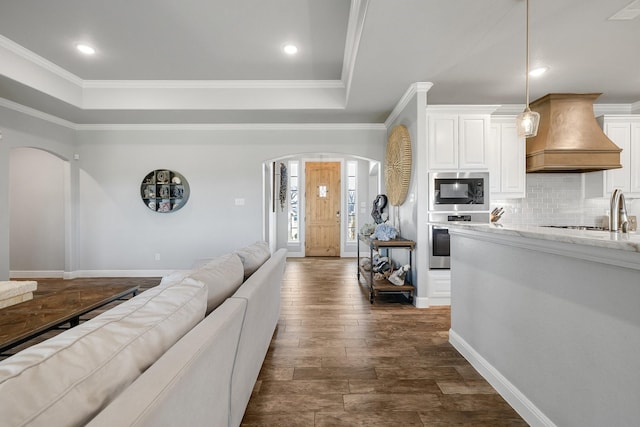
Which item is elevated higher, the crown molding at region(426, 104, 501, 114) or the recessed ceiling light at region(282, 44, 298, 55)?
the recessed ceiling light at region(282, 44, 298, 55)

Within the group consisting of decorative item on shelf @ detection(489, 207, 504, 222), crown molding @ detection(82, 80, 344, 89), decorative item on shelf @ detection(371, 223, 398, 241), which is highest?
crown molding @ detection(82, 80, 344, 89)

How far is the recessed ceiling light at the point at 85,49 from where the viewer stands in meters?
3.15

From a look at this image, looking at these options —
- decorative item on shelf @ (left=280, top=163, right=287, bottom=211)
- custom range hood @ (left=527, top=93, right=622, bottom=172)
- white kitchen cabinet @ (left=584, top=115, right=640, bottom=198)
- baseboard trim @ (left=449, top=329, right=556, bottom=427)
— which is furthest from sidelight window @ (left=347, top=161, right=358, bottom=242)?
baseboard trim @ (left=449, top=329, right=556, bottom=427)

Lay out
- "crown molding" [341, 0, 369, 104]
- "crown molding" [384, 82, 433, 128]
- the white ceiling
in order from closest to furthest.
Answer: "crown molding" [341, 0, 369, 104] → the white ceiling → "crown molding" [384, 82, 433, 128]

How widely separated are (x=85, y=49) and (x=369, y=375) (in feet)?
13.9

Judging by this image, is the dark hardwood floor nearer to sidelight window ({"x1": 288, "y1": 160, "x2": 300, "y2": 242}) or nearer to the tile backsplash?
the tile backsplash

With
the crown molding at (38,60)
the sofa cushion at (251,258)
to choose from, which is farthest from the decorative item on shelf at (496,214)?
the crown molding at (38,60)

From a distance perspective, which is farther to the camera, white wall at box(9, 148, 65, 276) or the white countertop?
white wall at box(9, 148, 65, 276)

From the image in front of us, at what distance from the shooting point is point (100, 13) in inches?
103

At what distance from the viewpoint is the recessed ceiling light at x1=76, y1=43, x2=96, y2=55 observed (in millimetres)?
3148

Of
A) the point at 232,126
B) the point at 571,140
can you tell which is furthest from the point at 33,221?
the point at 571,140

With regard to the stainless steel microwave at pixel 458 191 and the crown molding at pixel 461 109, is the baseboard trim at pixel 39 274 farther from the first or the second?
the crown molding at pixel 461 109

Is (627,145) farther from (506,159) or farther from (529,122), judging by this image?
(529,122)

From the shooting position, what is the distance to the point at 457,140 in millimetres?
3508
